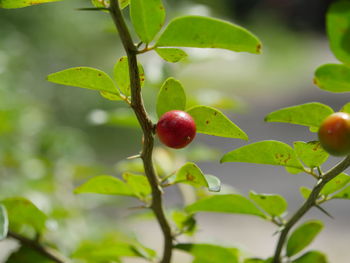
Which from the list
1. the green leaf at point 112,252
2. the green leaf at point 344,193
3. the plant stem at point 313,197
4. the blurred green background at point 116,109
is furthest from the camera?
the blurred green background at point 116,109

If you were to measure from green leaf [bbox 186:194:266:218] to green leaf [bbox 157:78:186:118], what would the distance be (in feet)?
0.49

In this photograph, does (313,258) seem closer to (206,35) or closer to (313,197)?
(313,197)

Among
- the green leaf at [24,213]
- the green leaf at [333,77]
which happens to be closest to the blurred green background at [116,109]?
the green leaf at [24,213]

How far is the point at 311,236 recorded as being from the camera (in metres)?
0.79

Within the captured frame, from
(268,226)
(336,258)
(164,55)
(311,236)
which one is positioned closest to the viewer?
(164,55)

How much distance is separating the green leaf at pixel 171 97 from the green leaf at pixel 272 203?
180 millimetres

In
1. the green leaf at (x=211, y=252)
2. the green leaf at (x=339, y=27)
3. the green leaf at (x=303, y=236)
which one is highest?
the green leaf at (x=339, y=27)

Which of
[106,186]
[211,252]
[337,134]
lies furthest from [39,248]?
[337,134]

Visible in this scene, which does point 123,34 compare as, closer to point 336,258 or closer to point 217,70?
point 336,258

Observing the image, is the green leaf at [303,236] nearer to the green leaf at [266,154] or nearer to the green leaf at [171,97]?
the green leaf at [266,154]

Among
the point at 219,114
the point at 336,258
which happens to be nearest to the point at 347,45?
the point at 219,114

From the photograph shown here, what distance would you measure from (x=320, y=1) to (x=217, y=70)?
3.53 meters

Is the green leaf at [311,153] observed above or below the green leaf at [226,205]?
above

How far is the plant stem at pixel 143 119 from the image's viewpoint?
20.7 inches
